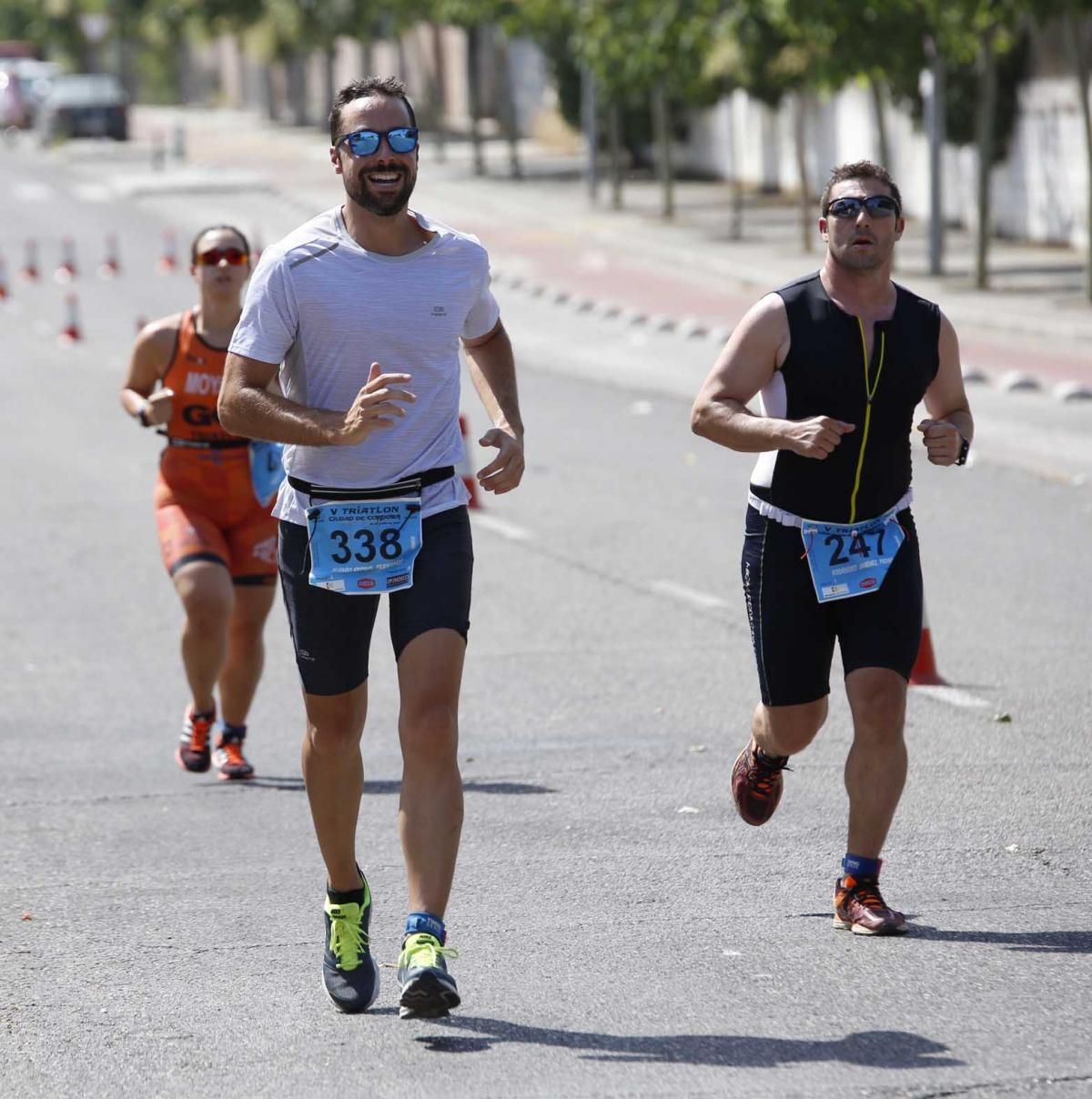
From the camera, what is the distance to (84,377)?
2264 centimetres

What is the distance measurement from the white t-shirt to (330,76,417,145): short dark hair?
8.4 inches

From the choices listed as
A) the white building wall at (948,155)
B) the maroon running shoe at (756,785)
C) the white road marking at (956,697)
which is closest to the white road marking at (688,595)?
the white road marking at (956,697)

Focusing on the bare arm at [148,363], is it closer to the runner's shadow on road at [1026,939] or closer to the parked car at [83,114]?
the runner's shadow on road at [1026,939]

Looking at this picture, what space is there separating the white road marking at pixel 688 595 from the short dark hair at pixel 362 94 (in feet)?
19.5

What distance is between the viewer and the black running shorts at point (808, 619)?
20.2ft

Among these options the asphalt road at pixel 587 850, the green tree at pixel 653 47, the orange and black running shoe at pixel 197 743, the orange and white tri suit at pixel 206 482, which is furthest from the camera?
the green tree at pixel 653 47

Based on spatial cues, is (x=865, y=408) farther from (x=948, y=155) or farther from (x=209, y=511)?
(x=948, y=155)

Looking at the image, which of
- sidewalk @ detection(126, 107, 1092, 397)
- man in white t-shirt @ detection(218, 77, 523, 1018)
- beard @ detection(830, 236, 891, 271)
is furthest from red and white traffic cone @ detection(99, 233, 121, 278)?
man in white t-shirt @ detection(218, 77, 523, 1018)

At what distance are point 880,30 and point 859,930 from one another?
843 inches

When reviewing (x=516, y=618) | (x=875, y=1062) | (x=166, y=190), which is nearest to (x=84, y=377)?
(x=516, y=618)

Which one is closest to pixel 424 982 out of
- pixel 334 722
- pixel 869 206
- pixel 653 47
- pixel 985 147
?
pixel 334 722

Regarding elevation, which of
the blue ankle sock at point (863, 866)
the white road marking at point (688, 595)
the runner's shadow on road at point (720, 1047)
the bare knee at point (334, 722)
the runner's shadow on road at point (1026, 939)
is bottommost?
the white road marking at point (688, 595)

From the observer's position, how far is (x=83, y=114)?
208 feet

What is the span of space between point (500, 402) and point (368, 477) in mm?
464
